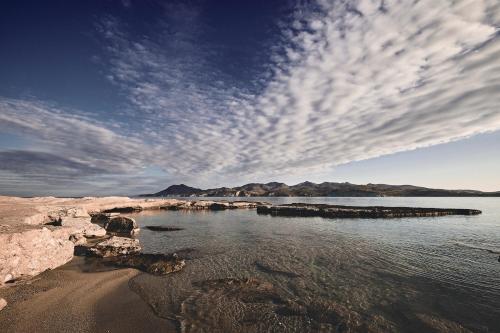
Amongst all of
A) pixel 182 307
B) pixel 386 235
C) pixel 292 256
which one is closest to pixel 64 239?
pixel 182 307

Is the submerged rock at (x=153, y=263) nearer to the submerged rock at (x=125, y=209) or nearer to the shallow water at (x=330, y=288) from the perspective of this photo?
the shallow water at (x=330, y=288)

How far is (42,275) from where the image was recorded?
15547 millimetres

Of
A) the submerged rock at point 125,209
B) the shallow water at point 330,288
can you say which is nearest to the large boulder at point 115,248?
the shallow water at point 330,288

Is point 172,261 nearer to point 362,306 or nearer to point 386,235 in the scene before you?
point 362,306

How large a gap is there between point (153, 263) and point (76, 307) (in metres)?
6.61

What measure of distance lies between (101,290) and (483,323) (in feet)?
59.6

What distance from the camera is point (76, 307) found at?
11617mm

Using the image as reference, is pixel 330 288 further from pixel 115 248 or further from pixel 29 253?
pixel 29 253

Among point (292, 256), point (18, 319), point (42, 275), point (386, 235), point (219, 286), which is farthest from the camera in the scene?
point (386, 235)

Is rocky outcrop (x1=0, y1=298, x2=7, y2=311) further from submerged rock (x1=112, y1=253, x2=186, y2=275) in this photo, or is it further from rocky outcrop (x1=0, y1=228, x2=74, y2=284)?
submerged rock (x1=112, y1=253, x2=186, y2=275)

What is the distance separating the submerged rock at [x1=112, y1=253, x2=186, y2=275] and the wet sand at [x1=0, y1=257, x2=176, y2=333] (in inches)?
65.4

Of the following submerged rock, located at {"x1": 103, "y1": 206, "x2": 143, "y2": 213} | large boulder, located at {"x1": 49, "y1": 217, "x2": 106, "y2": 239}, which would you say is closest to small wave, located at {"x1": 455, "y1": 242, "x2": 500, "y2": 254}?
large boulder, located at {"x1": 49, "y1": 217, "x2": 106, "y2": 239}

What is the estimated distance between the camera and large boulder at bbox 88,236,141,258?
20.9m

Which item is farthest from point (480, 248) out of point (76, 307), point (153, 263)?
point (76, 307)
